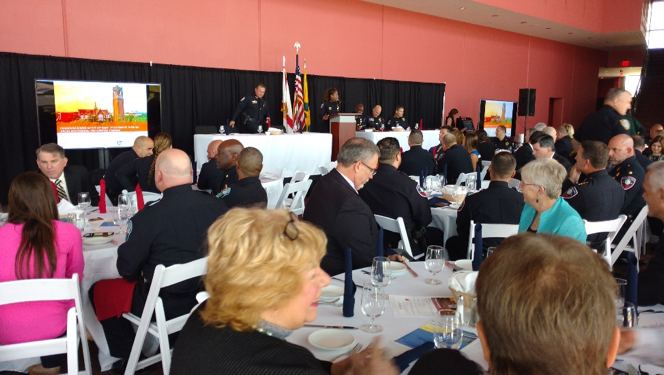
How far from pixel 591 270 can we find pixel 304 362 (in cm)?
69

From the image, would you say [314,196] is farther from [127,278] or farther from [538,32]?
[538,32]

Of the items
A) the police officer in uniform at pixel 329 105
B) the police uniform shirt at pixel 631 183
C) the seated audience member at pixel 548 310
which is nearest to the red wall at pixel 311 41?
the police officer in uniform at pixel 329 105

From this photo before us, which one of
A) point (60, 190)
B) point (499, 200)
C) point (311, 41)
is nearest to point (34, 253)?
point (60, 190)

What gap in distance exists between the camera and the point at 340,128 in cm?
1055

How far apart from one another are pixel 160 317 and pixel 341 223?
1.18 metres

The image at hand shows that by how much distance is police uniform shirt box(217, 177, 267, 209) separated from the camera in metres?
4.20

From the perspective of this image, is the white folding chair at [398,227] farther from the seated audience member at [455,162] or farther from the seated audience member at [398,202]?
the seated audience member at [455,162]

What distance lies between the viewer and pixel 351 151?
338 cm

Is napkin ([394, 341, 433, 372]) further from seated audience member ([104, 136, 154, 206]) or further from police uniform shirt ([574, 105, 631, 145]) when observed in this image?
police uniform shirt ([574, 105, 631, 145])

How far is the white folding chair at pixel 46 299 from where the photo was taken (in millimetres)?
2148

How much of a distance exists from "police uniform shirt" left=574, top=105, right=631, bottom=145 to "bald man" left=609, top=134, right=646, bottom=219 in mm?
955

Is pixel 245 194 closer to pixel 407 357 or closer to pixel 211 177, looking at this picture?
pixel 211 177

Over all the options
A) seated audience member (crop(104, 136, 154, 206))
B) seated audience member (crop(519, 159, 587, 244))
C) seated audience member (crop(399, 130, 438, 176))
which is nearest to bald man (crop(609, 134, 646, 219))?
seated audience member (crop(399, 130, 438, 176))

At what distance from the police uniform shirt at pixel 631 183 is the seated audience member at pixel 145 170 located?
4804mm
